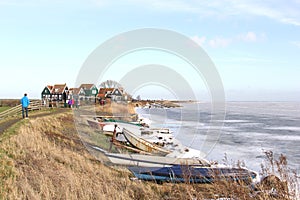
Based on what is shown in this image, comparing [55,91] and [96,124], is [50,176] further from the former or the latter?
[55,91]

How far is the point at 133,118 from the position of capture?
37.2 meters

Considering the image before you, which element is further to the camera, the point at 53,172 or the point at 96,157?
the point at 96,157

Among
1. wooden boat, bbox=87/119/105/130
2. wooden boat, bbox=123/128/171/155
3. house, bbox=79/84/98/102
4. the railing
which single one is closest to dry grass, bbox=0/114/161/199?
wooden boat, bbox=123/128/171/155

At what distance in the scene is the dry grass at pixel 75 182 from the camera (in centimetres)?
578

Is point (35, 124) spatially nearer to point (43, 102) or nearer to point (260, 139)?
point (260, 139)

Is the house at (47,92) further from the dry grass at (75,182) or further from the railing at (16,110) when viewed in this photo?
the dry grass at (75,182)

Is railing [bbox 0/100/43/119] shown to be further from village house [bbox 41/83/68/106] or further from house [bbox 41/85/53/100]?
house [bbox 41/85/53/100]

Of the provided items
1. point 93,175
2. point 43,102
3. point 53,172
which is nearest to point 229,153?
point 93,175

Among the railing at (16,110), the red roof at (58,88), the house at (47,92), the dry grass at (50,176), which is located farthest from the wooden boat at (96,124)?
the house at (47,92)

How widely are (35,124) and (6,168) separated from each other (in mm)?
11022

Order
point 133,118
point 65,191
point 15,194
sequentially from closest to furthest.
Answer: point 15,194 → point 65,191 → point 133,118

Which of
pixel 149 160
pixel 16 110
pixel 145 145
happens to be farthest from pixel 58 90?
pixel 149 160

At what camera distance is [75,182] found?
8.46 m

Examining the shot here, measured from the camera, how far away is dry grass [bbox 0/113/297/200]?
19.0 feet
